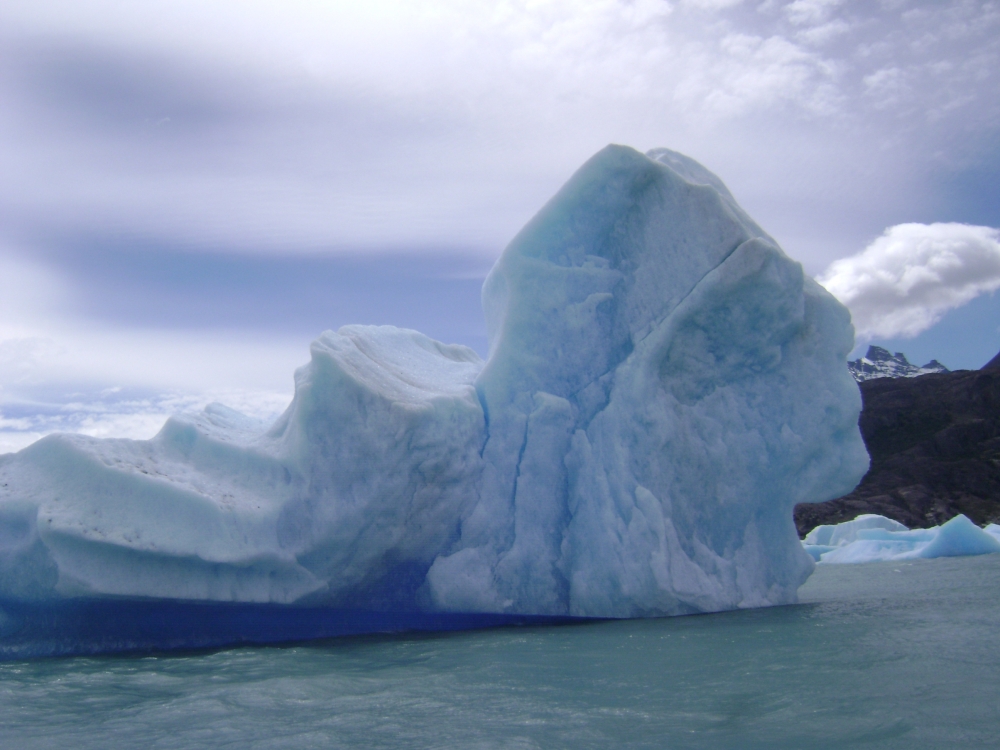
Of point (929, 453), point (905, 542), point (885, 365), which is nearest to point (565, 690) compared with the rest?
point (905, 542)

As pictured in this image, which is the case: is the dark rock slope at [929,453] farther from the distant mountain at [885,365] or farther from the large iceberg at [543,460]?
the distant mountain at [885,365]

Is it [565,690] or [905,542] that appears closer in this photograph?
[565,690]

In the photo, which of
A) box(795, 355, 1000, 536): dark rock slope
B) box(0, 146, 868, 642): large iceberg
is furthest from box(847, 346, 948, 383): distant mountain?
box(0, 146, 868, 642): large iceberg

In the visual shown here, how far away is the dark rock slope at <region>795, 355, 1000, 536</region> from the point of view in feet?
101

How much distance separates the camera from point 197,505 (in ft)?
16.4

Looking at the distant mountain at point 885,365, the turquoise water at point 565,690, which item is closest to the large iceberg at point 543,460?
the turquoise water at point 565,690

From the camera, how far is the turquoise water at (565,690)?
2746mm

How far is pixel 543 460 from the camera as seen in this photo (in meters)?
6.26

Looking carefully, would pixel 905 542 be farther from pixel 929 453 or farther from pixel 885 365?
pixel 885 365

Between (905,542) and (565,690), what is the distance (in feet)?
45.4

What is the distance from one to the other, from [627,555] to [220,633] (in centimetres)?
302

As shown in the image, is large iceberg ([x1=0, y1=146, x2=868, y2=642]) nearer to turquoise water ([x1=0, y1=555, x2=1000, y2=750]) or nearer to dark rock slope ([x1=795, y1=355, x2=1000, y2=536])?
turquoise water ([x1=0, y1=555, x2=1000, y2=750])

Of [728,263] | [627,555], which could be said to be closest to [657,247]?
[728,263]

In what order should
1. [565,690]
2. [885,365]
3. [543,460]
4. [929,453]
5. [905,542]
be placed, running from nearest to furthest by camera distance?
[565,690]
[543,460]
[905,542]
[929,453]
[885,365]
